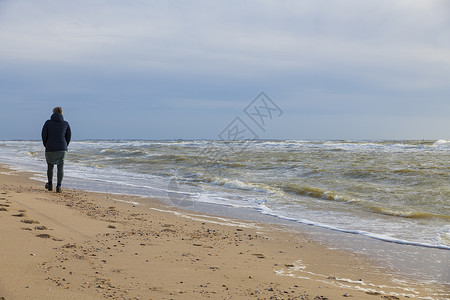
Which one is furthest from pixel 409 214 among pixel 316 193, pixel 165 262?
pixel 165 262

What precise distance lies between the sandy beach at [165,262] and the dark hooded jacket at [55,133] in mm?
1992

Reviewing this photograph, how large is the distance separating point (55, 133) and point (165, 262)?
5144 mm

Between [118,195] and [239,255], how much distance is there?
5029 millimetres

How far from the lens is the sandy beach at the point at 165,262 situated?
2980mm

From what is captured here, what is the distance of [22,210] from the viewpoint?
210 inches

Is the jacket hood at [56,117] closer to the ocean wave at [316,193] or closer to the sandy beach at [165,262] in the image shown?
the sandy beach at [165,262]

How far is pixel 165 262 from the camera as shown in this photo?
373cm

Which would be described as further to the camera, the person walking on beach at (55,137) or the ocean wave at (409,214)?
the person walking on beach at (55,137)

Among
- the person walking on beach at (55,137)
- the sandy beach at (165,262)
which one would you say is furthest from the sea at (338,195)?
the person walking on beach at (55,137)

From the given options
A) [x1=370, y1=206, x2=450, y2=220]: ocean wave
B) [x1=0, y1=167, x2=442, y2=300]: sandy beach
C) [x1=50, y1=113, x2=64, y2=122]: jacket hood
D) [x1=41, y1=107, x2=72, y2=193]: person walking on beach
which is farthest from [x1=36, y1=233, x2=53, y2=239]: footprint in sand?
[x1=370, y1=206, x2=450, y2=220]: ocean wave

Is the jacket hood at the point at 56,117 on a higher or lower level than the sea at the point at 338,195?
higher

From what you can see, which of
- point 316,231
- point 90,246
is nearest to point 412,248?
point 316,231

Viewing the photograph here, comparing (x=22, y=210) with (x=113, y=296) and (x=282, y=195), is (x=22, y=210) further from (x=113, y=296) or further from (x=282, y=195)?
(x=282, y=195)

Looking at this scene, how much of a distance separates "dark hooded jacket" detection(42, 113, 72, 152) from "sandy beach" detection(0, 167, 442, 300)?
199 centimetres
